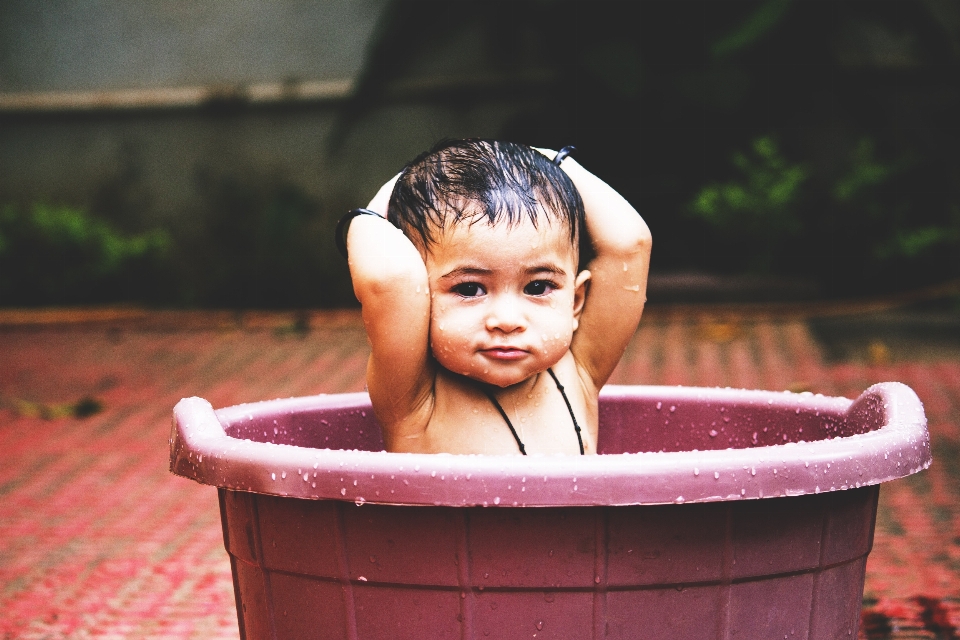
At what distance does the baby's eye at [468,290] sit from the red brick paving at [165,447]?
122 cm

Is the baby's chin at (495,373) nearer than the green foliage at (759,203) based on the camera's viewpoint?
Yes

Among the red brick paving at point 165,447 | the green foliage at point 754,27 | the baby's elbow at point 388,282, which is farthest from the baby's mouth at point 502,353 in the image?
the green foliage at point 754,27

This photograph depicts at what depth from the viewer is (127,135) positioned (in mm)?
8109

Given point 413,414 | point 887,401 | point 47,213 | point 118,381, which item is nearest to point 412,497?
point 413,414

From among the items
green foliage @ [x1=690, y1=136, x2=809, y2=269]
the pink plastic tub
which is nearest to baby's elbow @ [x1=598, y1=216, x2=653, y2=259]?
the pink plastic tub

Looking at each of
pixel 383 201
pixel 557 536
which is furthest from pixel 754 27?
pixel 557 536

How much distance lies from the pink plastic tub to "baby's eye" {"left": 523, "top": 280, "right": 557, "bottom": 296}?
34 cm

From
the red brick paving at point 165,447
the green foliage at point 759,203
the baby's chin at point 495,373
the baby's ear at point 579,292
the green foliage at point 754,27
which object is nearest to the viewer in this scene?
the baby's chin at point 495,373

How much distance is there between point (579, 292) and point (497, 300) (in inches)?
8.7

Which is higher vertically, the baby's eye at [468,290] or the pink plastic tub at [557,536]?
the baby's eye at [468,290]

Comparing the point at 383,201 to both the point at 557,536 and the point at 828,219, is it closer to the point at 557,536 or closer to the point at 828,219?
the point at 557,536

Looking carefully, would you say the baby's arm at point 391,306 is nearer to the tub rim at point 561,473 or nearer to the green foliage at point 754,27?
the tub rim at point 561,473

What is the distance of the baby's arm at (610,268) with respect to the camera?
1.58 m

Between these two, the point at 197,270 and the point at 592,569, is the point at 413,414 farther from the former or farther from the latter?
the point at 197,270
